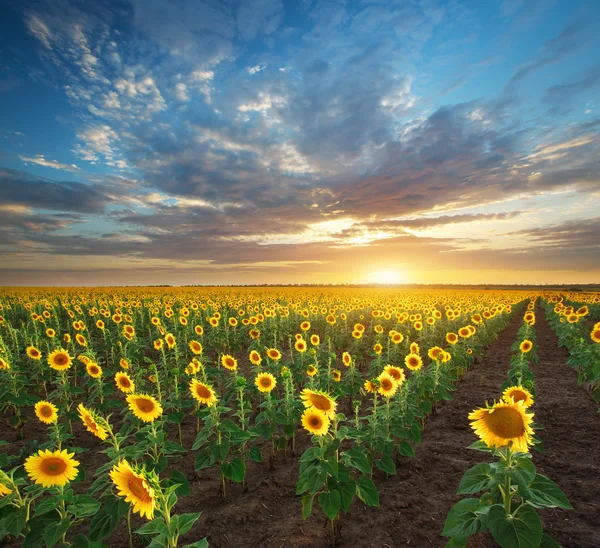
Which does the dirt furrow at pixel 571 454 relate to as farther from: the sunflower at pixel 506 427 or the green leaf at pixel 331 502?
the green leaf at pixel 331 502

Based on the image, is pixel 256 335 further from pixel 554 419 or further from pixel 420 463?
pixel 554 419

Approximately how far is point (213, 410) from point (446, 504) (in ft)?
12.3

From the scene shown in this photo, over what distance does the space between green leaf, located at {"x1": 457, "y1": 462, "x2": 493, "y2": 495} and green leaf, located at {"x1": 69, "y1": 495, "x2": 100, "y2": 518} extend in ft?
11.1

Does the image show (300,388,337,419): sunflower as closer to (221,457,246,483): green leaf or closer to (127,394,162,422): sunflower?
(221,457,246,483): green leaf

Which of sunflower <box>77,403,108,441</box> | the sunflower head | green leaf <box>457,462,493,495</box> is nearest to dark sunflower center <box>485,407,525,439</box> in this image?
green leaf <box>457,462,493,495</box>

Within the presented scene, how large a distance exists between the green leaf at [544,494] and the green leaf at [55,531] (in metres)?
4.07

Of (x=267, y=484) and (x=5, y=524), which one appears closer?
(x=5, y=524)

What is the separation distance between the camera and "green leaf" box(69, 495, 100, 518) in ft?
10.6

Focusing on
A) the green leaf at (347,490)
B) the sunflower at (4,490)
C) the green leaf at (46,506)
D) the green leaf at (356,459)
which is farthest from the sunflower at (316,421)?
the sunflower at (4,490)

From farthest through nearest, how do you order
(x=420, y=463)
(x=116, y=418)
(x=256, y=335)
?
(x=256, y=335), (x=116, y=418), (x=420, y=463)

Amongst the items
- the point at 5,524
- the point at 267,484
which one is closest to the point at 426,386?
the point at 267,484

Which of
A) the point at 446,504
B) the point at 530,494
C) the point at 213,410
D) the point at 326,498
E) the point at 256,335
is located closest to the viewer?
the point at 530,494

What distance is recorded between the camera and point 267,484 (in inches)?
230

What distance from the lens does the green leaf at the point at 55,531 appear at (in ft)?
10.2
